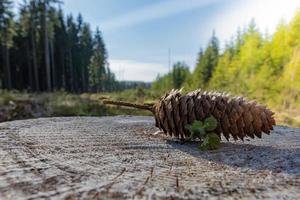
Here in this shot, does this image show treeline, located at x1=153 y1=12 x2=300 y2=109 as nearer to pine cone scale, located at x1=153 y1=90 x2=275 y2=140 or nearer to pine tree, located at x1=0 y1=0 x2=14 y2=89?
pine tree, located at x1=0 y1=0 x2=14 y2=89

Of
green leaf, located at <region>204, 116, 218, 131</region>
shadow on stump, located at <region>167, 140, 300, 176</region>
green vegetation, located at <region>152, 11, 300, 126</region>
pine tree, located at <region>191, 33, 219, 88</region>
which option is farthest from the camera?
pine tree, located at <region>191, 33, 219, 88</region>

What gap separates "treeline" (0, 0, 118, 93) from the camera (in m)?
30.2

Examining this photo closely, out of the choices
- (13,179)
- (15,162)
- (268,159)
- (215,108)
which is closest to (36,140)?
(15,162)

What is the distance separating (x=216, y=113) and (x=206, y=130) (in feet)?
0.43

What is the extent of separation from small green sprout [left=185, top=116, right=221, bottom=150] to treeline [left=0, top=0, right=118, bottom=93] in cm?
2540

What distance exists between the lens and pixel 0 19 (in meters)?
29.8

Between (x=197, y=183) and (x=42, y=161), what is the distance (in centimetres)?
62

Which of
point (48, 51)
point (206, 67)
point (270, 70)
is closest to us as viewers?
point (48, 51)

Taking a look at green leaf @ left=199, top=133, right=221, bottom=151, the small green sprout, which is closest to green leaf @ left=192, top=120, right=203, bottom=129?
the small green sprout

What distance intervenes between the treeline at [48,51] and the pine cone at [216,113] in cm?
2521

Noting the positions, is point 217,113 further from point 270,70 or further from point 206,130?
point 270,70

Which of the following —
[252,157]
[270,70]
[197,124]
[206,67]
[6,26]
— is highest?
[6,26]

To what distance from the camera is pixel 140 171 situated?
122 cm

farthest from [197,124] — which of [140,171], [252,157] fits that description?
[140,171]
